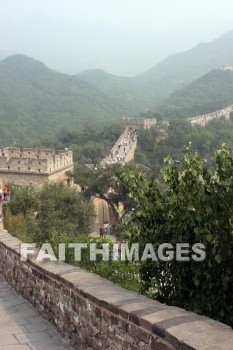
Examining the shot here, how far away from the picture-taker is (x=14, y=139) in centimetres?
7775

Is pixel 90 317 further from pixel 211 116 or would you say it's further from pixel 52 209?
pixel 211 116

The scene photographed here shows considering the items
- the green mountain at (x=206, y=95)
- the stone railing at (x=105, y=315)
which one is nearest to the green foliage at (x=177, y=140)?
the green mountain at (x=206, y=95)

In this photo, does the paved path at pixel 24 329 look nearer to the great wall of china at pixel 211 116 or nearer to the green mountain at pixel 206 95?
the great wall of china at pixel 211 116

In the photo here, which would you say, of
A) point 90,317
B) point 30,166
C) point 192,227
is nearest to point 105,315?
point 90,317

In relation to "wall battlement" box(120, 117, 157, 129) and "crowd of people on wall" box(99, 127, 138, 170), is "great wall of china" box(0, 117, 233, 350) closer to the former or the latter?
"crowd of people on wall" box(99, 127, 138, 170)

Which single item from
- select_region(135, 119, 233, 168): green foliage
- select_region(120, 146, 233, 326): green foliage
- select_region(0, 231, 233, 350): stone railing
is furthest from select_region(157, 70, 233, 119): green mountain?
select_region(0, 231, 233, 350): stone railing

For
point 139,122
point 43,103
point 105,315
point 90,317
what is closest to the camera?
point 105,315

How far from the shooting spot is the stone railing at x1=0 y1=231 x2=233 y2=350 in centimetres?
301

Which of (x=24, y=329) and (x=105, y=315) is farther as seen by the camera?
(x=24, y=329)

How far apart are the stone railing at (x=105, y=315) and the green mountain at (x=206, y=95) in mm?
89285

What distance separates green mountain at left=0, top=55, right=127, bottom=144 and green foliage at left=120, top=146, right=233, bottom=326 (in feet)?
236

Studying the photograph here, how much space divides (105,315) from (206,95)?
111 m

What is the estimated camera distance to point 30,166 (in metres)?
32.5

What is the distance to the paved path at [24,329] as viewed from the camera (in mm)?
4398
